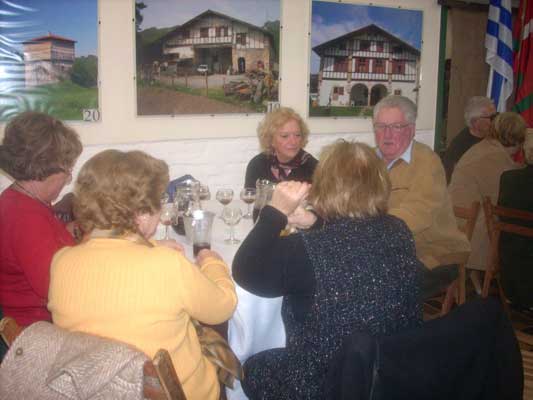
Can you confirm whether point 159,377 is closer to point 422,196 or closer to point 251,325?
point 251,325

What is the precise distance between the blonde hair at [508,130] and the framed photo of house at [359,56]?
1.14 m

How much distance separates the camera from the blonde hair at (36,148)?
5.35ft

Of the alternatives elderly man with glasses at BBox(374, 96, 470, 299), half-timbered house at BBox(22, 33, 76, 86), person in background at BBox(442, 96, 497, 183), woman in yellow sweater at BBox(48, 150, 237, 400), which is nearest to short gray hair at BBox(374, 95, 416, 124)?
elderly man with glasses at BBox(374, 96, 470, 299)

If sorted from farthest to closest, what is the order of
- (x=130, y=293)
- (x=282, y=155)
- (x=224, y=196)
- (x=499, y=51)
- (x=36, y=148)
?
(x=499, y=51), (x=282, y=155), (x=224, y=196), (x=36, y=148), (x=130, y=293)

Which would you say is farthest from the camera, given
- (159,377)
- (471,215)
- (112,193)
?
(471,215)

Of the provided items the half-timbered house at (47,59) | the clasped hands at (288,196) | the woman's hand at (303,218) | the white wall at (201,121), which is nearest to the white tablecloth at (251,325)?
the woman's hand at (303,218)

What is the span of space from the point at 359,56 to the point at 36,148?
2925 mm

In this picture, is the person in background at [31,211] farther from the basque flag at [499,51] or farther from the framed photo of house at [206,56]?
the basque flag at [499,51]

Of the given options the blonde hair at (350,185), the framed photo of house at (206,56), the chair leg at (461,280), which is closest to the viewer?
the blonde hair at (350,185)

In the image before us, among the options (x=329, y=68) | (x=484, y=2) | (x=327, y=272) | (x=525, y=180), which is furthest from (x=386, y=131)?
(x=484, y=2)

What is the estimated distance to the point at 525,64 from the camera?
4.37 m

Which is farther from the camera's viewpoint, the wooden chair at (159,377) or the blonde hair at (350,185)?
the blonde hair at (350,185)

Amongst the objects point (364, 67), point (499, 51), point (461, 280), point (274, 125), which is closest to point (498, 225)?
point (461, 280)

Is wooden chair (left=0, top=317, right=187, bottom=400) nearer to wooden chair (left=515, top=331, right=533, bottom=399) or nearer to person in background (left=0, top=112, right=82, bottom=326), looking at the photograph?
person in background (left=0, top=112, right=82, bottom=326)
